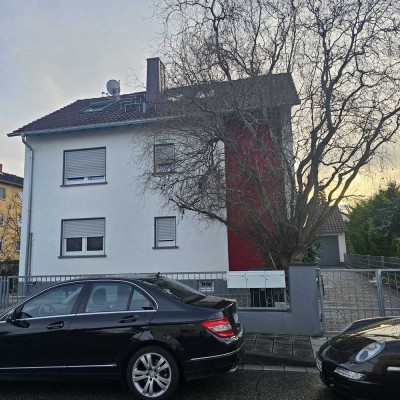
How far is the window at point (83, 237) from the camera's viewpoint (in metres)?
14.9

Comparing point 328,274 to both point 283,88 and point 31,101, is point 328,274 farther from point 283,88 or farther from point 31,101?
point 31,101

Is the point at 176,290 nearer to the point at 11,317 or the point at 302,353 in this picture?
the point at 11,317

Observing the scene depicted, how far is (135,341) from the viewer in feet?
15.0

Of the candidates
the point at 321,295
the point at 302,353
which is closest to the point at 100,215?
the point at 321,295

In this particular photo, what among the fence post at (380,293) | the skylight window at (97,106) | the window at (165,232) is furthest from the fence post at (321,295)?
the skylight window at (97,106)

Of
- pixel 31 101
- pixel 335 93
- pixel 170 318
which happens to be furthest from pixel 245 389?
pixel 31 101

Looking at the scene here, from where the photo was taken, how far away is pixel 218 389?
484 cm

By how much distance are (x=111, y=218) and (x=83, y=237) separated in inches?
54.6

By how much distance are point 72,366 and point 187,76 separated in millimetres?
6762

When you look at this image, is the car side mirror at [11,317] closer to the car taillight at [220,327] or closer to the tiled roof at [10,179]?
the car taillight at [220,327]

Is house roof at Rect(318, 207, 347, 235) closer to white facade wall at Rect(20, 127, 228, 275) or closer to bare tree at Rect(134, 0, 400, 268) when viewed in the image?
white facade wall at Rect(20, 127, 228, 275)

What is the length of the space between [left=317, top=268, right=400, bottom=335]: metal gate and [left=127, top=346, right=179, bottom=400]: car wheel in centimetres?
402

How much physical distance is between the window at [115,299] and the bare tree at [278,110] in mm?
4411

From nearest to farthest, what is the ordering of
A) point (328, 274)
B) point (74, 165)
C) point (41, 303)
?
point (41, 303)
point (328, 274)
point (74, 165)
